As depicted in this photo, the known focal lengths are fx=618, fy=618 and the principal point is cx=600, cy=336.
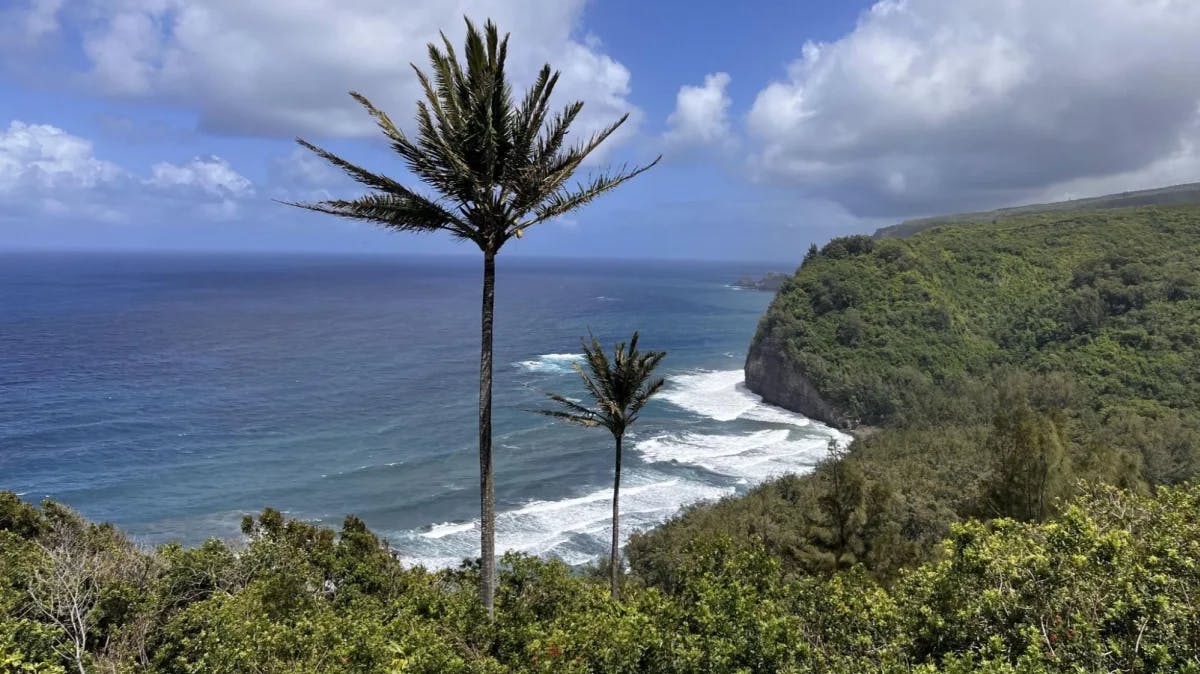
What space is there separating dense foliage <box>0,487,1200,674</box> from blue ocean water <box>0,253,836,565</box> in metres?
23.4

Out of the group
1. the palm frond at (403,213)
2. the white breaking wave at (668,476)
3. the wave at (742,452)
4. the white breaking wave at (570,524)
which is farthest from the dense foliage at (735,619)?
the wave at (742,452)

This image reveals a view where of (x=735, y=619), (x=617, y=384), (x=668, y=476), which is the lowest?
(x=668, y=476)

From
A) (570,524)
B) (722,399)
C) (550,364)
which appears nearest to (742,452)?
(722,399)

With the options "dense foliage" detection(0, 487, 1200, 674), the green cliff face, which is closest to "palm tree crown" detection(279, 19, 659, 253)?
"dense foliage" detection(0, 487, 1200, 674)

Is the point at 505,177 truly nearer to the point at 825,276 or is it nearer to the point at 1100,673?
the point at 1100,673

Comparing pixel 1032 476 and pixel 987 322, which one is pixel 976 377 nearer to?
pixel 987 322

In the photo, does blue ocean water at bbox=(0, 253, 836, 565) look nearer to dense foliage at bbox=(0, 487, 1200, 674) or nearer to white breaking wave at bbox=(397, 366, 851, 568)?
white breaking wave at bbox=(397, 366, 851, 568)

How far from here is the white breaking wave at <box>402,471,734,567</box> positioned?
33.6 metres

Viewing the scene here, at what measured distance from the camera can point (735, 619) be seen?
279 inches

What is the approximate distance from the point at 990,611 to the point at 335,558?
50.5ft

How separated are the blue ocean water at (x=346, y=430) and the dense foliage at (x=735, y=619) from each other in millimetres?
23413

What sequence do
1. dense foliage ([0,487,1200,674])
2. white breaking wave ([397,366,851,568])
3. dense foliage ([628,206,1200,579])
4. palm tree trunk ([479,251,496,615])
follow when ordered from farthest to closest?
1. white breaking wave ([397,366,851,568])
2. dense foliage ([628,206,1200,579])
3. palm tree trunk ([479,251,496,615])
4. dense foliage ([0,487,1200,674])

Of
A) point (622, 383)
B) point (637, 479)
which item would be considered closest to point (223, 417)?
point (637, 479)

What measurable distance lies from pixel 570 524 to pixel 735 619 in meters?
31.6
